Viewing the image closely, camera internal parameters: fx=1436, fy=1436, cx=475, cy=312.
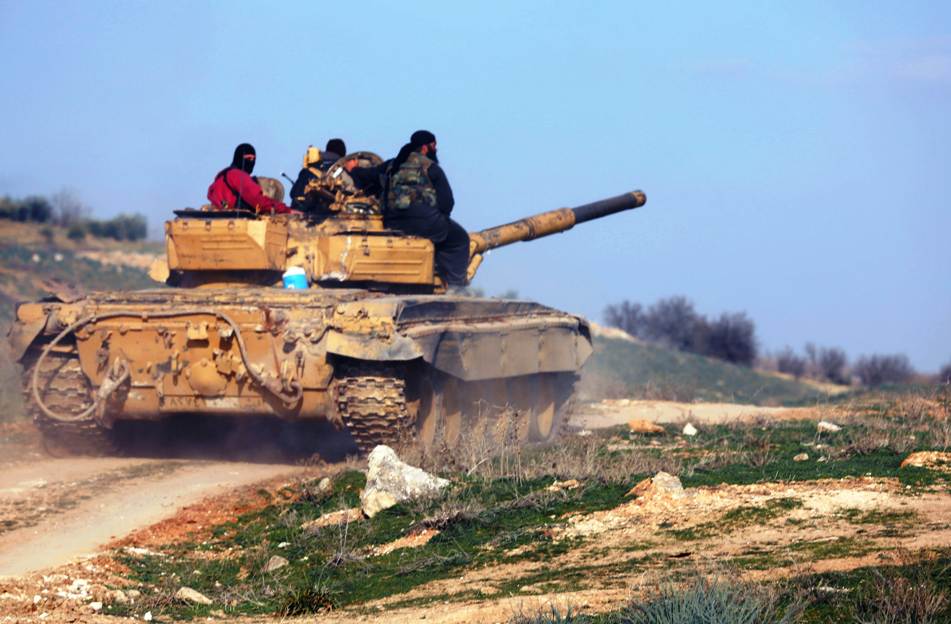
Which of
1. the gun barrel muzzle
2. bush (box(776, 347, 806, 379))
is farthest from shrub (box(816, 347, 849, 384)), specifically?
the gun barrel muzzle

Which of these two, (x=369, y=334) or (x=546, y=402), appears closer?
(x=369, y=334)

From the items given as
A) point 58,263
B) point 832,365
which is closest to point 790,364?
point 832,365

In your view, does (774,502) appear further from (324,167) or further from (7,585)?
(324,167)

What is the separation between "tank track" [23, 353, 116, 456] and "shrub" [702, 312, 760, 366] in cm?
2956

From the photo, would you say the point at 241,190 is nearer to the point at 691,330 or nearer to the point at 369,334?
the point at 369,334

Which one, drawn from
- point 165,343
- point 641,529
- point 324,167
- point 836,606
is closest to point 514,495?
point 641,529

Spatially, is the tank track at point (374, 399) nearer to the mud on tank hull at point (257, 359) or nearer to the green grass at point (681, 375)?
the mud on tank hull at point (257, 359)

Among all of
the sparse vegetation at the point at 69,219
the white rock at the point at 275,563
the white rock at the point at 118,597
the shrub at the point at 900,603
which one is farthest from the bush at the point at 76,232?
the shrub at the point at 900,603

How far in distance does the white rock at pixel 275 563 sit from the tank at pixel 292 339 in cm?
359

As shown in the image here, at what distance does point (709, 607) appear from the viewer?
555cm

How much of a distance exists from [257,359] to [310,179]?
3.35 metres

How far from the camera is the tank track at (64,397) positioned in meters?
13.5

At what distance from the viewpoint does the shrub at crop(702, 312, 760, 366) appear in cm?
4131

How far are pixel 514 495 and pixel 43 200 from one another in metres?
38.0
